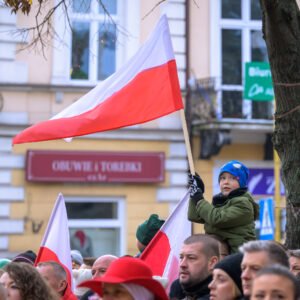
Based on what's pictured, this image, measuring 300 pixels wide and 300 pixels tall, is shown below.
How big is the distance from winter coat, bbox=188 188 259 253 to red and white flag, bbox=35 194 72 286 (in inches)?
62.9

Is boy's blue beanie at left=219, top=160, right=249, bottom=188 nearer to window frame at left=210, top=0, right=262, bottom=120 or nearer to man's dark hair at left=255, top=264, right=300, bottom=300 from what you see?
man's dark hair at left=255, top=264, right=300, bottom=300

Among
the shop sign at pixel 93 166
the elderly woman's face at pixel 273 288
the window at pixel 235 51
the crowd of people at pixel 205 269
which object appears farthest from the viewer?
the window at pixel 235 51

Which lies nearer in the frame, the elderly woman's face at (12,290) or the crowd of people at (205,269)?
the crowd of people at (205,269)

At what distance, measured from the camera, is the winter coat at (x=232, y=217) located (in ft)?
21.4

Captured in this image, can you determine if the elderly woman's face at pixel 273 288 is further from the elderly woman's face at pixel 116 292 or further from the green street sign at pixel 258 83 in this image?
the green street sign at pixel 258 83

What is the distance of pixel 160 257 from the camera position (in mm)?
7320

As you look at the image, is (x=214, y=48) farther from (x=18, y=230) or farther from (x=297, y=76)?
(x=297, y=76)

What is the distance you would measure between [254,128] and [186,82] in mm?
1633

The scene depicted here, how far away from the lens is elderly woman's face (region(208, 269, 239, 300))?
4926mm

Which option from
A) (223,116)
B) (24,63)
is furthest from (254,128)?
(24,63)

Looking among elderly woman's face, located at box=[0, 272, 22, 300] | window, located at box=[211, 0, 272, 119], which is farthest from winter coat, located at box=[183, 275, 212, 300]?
window, located at box=[211, 0, 272, 119]

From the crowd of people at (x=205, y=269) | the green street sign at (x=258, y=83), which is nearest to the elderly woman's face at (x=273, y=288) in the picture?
the crowd of people at (x=205, y=269)

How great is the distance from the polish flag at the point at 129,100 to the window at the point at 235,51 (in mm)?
9805

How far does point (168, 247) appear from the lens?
737 cm
